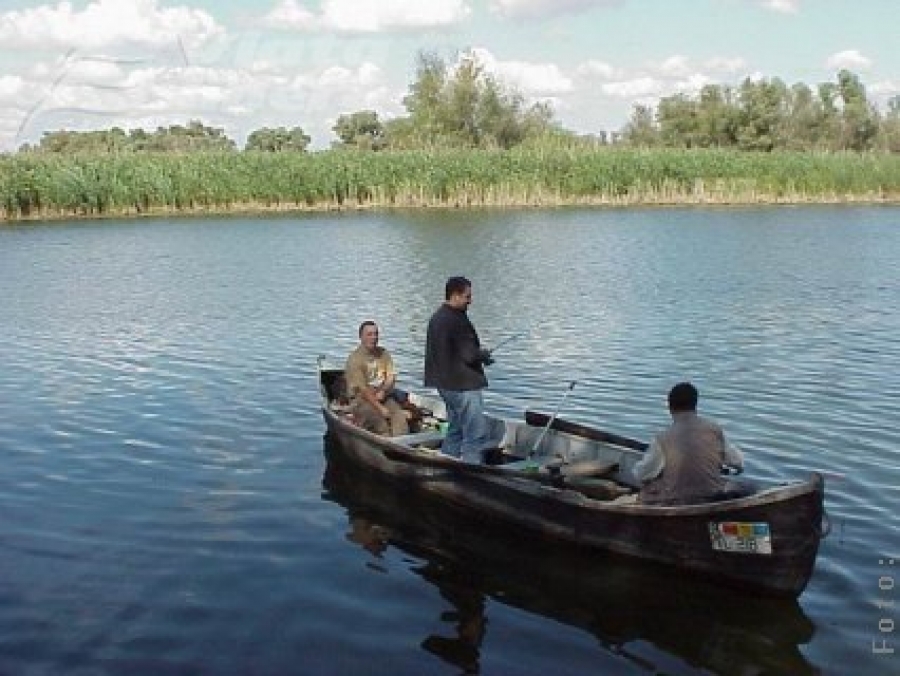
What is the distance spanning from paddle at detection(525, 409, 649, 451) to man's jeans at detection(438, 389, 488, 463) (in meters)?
0.56

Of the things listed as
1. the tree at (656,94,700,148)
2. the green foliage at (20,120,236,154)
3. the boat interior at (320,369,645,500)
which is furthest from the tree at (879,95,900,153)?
the boat interior at (320,369,645,500)

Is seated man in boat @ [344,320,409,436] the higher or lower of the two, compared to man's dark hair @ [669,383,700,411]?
lower

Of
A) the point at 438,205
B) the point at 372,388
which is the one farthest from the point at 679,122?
the point at 372,388

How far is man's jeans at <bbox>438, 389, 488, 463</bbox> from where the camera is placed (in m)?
11.0

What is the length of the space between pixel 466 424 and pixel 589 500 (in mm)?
2320

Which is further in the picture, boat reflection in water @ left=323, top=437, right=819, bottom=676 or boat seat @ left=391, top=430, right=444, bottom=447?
boat seat @ left=391, top=430, right=444, bottom=447

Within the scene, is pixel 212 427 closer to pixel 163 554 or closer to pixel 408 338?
pixel 163 554

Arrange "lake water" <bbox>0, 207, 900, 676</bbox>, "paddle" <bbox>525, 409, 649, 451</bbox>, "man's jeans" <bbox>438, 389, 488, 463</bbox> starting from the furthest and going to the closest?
1. "man's jeans" <bbox>438, 389, 488, 463</bbox>
2. "paddle" <bbox>525, 409, 649, 451</bbox>
3. "lake water" <bbox>0, 207, 900, 676</bbox>

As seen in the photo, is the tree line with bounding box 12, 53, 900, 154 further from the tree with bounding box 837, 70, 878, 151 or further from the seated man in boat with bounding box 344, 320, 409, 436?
Answer: the seated man in boat with bounding box 344, 320, 409, 436

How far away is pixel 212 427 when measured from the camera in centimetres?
1377

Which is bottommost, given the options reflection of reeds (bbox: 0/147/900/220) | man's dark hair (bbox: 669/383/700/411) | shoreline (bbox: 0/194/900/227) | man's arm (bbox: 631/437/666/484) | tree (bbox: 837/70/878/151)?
man's arm (bbox: 631/437/666/484)

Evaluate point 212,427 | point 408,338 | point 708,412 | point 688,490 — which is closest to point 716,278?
point 408,338

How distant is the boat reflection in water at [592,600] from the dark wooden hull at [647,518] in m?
0.14

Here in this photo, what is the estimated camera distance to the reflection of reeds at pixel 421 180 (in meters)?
46.6
